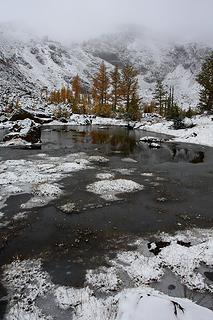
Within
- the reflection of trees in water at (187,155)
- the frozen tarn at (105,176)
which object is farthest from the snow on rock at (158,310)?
the reflection of trees in water at (187,155)

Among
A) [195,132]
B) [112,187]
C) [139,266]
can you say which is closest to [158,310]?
[139,266]

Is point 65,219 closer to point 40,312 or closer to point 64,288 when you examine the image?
point 64,288

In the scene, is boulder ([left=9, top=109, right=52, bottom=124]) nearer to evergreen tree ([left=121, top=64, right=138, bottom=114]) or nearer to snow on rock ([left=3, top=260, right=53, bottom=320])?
evergreen tree ([left=121, top=64, right=138, bottom=114])

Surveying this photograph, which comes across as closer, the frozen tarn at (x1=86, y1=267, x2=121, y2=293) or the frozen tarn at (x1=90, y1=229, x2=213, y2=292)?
the frozen tarn at (x1=86, y1=267, x2=121, y2=293)

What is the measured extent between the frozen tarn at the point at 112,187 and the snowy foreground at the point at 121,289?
5.52 m

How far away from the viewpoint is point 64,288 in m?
8.45

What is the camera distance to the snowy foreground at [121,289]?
6117 millimetres

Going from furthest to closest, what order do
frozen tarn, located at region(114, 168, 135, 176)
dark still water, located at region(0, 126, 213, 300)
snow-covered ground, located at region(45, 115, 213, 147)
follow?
snow-covered ground, located at region(45, 115, 213, 147) → frozen tarn, located at region(114, 168, 135, 176) → dark still water, located at region(0, 126, 213, 300)

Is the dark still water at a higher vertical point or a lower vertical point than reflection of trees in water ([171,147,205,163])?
lower

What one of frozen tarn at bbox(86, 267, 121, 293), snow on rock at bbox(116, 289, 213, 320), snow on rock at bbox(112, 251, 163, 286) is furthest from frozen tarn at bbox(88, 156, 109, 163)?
snow on rock at bbox(116, 289, 213, 320)

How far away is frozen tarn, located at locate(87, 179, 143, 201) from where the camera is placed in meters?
16.7

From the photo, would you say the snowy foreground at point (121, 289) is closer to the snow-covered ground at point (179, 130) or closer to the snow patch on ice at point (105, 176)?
the snow patch on ice at point (105, 176)

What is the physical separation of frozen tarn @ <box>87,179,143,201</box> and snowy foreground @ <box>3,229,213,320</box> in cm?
552

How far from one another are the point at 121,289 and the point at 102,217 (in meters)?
5.32
